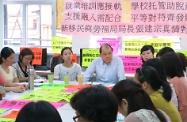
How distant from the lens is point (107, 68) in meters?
4.33

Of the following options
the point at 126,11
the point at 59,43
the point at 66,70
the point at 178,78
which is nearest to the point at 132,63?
the point at 126,11

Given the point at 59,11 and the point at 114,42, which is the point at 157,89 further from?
the point at 59,11

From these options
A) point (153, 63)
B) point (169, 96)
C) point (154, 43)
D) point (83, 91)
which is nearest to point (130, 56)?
point (154, 43)

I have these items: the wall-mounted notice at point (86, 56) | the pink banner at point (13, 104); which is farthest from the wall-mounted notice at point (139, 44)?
the pink banner at point (13, 104)

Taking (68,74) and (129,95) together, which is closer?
(129,95)

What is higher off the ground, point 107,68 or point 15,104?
point 107,68

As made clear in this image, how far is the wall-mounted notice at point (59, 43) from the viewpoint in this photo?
6.07 metres

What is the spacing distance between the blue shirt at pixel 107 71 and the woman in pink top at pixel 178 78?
1505 millimetres

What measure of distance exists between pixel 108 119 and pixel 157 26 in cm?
435

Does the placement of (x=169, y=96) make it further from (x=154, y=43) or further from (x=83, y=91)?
(x=154, y=43)

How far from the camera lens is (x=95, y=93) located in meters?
1.28

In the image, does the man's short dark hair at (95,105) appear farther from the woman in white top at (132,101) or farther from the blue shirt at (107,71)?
the blue shirt at (107,71)

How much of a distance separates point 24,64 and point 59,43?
1.79 meters

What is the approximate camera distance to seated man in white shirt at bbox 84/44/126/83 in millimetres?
4289
